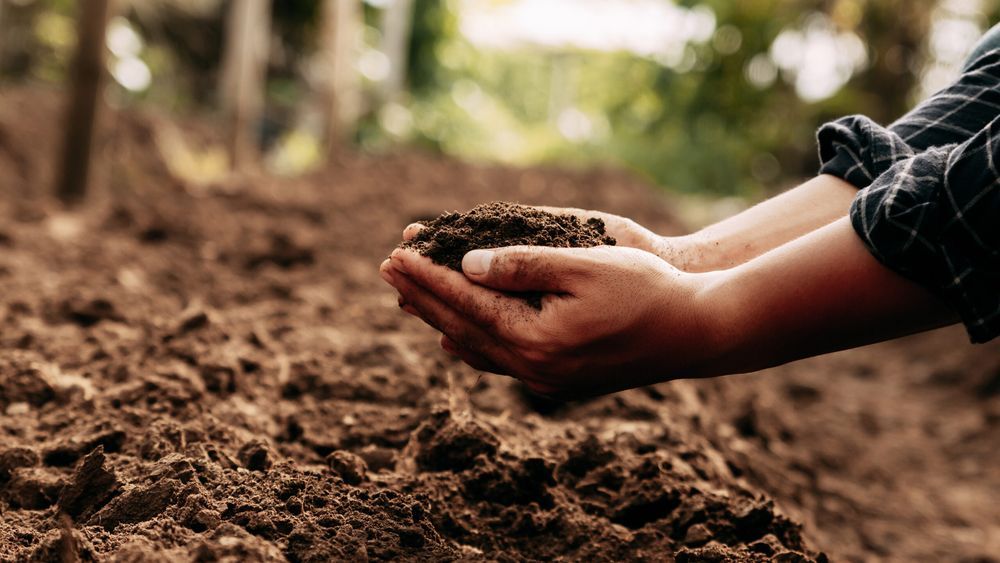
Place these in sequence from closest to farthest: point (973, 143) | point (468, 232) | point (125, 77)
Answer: point (973, 143)
point (468, 232)
point (125, 77)

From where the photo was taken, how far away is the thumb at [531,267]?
4.37 ft

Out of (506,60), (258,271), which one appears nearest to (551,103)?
(506,60)

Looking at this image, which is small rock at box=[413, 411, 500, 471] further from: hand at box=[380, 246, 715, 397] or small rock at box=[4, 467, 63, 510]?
small rock at box=[4, 467, 63, 510]

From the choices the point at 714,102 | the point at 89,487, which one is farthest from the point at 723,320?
the point at 714,102

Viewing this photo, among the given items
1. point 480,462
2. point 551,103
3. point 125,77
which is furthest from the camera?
point 551,103

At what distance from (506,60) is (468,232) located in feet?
105

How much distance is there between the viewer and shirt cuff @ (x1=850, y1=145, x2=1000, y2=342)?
1.17 meters

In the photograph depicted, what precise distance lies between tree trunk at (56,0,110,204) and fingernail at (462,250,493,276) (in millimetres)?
3740

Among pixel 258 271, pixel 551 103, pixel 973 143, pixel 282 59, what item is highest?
pixel 551 103

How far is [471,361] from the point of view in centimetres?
154

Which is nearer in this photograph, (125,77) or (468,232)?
(468,232)

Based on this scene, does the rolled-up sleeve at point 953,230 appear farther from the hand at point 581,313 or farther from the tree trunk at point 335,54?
the tree trunk at point 335,54

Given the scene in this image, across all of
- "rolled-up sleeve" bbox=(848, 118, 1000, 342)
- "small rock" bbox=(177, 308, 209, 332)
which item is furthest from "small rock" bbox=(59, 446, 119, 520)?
"rolled-up sleeve" bbox=(848, 118, 1000, 342)

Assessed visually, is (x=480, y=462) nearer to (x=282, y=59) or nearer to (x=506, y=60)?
(x=282, y=59)
